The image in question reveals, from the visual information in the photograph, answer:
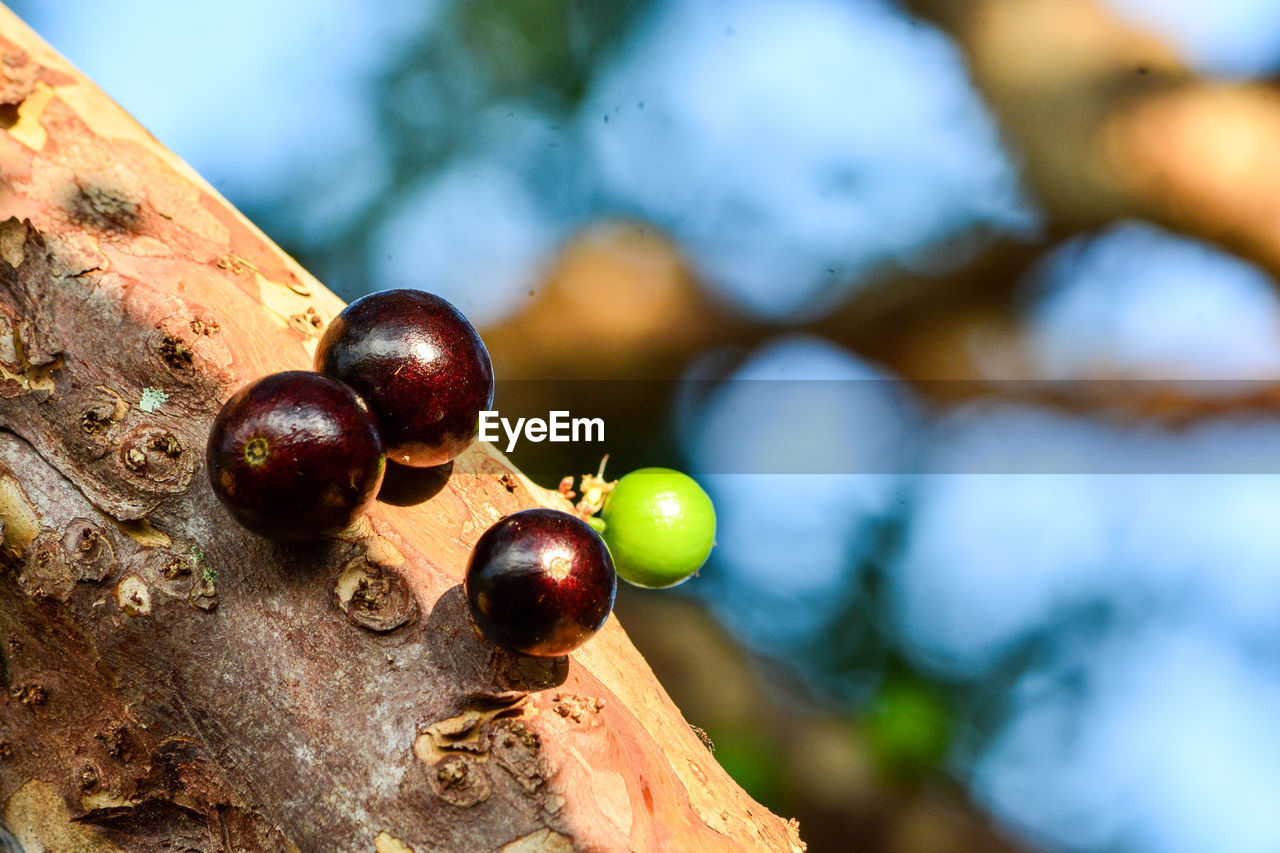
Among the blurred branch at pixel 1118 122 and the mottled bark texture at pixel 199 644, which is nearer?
the mottled bark texture at pixel 199 644

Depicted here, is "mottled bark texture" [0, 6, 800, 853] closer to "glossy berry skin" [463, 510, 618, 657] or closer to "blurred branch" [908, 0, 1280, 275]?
"glossy berry skin" [463, 510, 618, 657]

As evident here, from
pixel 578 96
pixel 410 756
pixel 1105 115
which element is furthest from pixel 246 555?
pixel 1105 115

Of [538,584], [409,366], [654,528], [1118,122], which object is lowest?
[1118,122]

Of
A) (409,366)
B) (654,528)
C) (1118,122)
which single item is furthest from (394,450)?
(1118,122)

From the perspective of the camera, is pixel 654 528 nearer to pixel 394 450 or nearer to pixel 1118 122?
pixel 394 450

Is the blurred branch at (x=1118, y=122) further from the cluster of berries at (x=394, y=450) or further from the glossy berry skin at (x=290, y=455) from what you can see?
the glossy berry skin at (x=290, y=455)

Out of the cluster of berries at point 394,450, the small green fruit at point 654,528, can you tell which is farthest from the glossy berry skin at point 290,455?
the small green fruit at point 654,528

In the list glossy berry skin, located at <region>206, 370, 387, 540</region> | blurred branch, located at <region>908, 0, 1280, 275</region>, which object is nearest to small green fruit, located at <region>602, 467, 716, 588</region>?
glossy berry skin, located at <region>206, 370, 387, 540</region>
